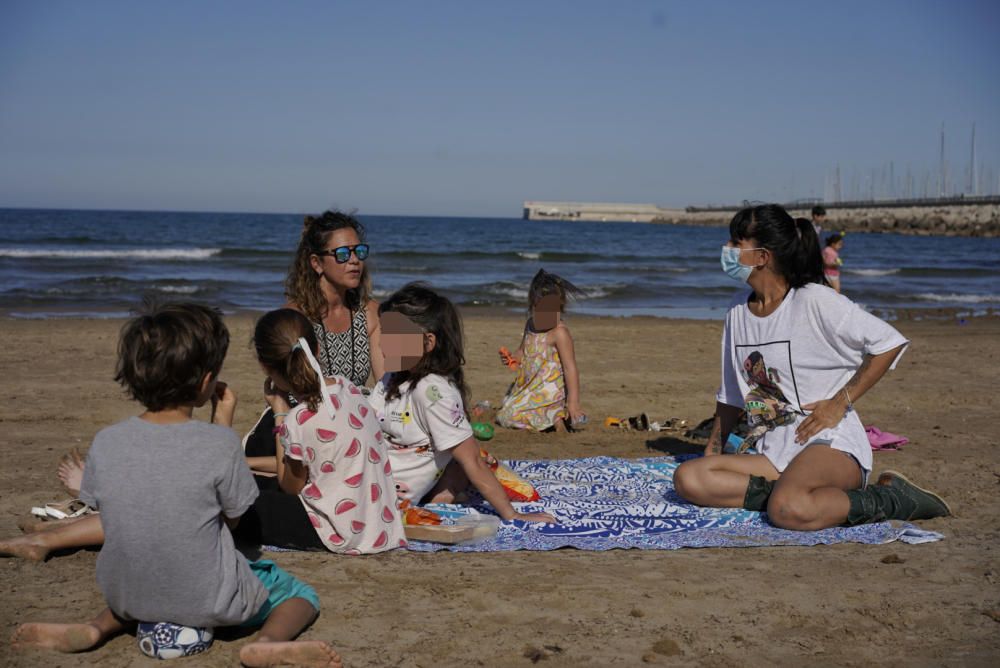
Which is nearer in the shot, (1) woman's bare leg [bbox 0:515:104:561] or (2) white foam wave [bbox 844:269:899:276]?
(1) woman's bare leg [bbox 0:515:104:561]

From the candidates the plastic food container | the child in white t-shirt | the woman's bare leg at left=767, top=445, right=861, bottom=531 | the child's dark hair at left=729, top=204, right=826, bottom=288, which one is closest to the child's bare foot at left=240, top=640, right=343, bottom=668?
the plastic food container

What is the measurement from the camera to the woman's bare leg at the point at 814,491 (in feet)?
15.6

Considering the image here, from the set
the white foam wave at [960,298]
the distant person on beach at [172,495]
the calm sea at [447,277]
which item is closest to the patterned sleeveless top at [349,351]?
the distant person on beach at [172,495]

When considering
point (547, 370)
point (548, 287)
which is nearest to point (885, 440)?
point (547, 370)

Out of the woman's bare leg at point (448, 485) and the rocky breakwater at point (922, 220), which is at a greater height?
the rocky breakwater at point (922, 220)

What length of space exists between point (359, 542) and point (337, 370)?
138cm

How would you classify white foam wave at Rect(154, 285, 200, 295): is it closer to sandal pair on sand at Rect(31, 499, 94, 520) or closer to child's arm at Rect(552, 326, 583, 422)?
child's arm at Rect(552, 326, 583, 422)

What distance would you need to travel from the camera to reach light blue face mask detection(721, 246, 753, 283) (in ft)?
17.2

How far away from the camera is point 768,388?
5.23 m

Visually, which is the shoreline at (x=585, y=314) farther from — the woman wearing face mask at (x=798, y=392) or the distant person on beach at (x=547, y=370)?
the woman wearing face mask at (x=798, y=392)

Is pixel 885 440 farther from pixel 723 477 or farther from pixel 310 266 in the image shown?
pixel 310 266

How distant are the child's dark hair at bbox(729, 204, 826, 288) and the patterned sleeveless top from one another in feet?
7.29

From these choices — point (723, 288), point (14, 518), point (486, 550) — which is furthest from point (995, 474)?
point (723, 288)

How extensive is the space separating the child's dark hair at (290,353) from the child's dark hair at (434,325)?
730 millimetres
